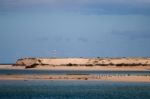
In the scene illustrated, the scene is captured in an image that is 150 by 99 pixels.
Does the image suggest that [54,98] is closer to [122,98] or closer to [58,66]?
[122,98]

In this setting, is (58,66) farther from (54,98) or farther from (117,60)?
(54,98)

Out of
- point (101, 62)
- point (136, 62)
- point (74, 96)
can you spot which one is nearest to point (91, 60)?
point (101, 62)

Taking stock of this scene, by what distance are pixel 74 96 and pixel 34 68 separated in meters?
106

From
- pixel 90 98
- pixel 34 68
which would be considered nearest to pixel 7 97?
pixel 90 98

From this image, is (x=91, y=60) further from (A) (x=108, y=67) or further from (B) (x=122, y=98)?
(B) (x=122, y=98)

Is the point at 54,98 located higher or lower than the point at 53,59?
lower

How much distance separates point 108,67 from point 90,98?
109 m

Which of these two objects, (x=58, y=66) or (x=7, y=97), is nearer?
(x=7, y=97)

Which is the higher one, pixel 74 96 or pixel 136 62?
pixel 136 62

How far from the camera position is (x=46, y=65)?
161 meters

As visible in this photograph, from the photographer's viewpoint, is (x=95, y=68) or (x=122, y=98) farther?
(x=95, y=68)

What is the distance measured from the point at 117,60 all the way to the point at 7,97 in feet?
368

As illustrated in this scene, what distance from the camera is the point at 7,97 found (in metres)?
50.2

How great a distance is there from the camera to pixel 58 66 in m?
163
